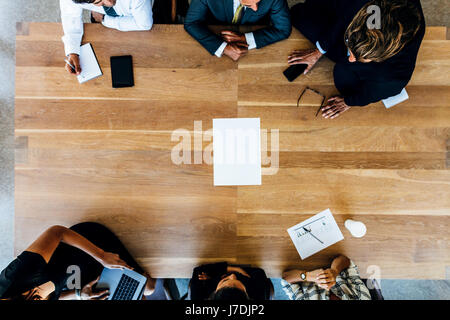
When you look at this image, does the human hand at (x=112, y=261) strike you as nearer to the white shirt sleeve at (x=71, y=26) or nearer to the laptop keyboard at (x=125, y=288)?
the laptop keyboard at (x=125, y=288)

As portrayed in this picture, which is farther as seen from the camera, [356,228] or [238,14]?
[238,14]

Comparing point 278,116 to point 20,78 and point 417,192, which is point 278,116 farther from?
point 20,78

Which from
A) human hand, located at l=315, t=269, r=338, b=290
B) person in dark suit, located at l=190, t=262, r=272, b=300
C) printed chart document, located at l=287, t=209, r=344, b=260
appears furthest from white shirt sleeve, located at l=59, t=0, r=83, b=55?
human hand, located at l=315, t=269, r=338, b=290

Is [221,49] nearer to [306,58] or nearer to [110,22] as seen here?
[306,58]

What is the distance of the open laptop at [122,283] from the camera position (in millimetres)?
1334

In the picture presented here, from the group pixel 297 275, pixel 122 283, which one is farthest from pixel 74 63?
pixel 297 275

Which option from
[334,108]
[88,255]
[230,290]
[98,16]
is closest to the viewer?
[230,290]

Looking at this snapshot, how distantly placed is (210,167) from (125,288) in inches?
29.1

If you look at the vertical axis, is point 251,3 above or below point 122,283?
above

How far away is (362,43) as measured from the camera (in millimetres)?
1100

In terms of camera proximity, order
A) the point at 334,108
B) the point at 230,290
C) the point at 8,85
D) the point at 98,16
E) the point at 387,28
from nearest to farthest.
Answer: the point at 387,28
the point at 230,290
the point at 334,108
the point at 98,16
the point at 8,85

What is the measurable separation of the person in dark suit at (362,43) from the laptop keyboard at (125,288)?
1275 mm

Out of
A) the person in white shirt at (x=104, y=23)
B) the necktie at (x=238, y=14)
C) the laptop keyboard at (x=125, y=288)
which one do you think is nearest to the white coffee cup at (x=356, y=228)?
the laptop keyboard at (x=125, y=288)
